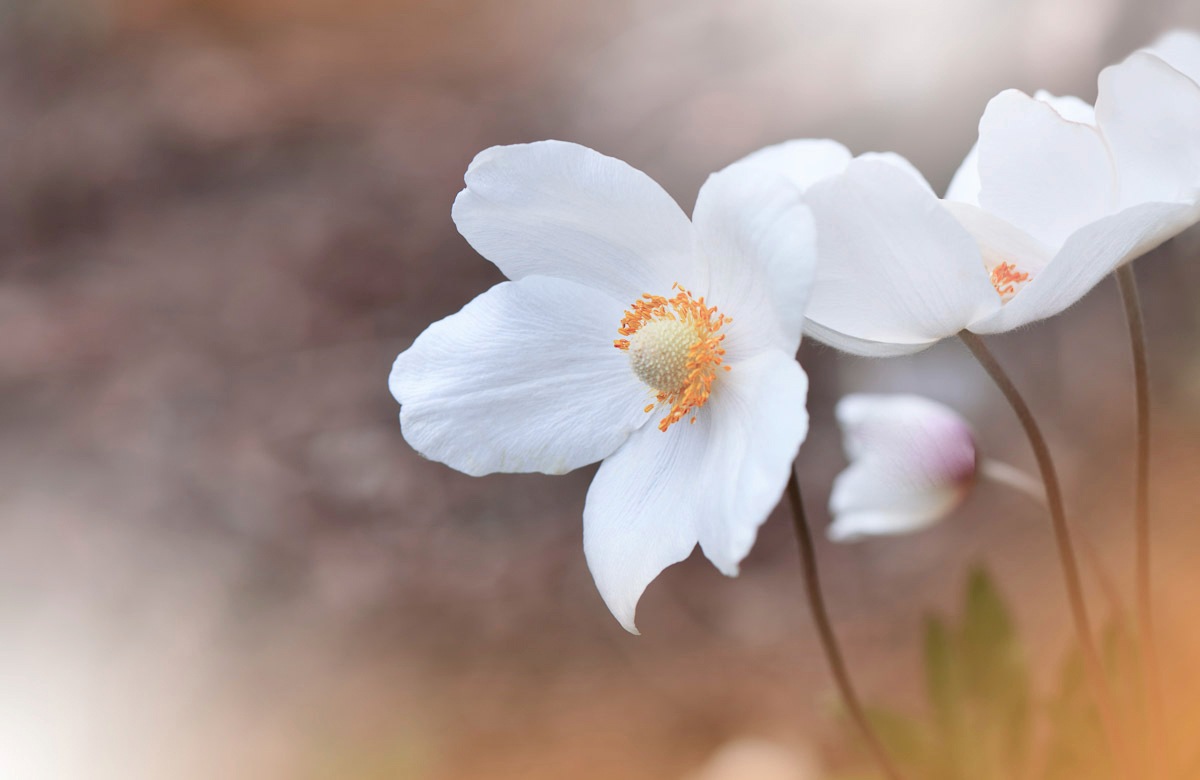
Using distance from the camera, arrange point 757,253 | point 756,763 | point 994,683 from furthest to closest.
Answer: point 756,763, point 994,683, point 757,253

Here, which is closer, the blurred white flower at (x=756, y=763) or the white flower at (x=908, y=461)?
the white flower at (x=908, y=461)

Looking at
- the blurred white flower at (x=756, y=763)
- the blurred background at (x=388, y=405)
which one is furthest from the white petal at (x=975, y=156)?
the blurred white flower at (x=756, y=763)

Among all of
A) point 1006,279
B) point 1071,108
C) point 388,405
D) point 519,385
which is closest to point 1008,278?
point 1006,279

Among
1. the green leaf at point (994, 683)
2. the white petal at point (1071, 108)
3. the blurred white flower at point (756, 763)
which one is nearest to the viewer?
the white petal at point (1071, 108)

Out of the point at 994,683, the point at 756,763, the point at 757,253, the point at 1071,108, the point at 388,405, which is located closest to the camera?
the point at 757,253

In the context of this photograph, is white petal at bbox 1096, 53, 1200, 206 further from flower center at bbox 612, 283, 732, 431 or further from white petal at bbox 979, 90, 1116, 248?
flower center at bbox 612, 283, 732, 431

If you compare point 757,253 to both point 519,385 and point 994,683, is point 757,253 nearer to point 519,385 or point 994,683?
point 519,385

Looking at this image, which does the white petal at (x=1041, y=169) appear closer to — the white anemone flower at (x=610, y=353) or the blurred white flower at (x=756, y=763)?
the white anemone flower at (x=610, y=353)

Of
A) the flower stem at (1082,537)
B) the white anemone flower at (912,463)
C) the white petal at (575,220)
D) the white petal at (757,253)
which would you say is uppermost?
the white petal at (575,220)

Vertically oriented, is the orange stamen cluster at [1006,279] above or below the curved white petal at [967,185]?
below
